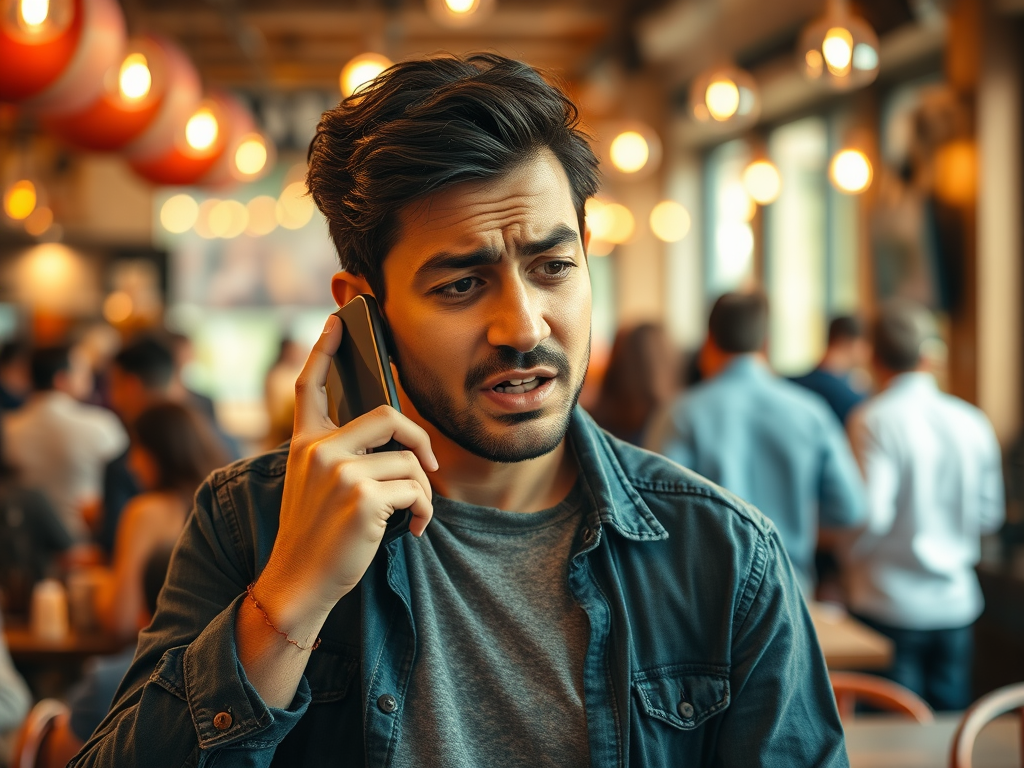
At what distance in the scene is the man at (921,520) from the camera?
13.1 ft

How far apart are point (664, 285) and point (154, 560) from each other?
8.99m

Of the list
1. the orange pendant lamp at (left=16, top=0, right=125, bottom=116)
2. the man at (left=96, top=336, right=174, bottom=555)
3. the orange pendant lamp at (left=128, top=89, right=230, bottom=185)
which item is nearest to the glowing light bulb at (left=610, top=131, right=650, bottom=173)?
the orange pendant lamp at (left=128, top=89, right=230, bottom=185)

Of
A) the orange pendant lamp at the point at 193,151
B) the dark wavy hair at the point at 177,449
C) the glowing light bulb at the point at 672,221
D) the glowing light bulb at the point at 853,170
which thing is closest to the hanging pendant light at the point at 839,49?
the glowing light bulb at the point at 853,170

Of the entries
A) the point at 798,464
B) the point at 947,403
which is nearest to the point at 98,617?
the point at 798,464

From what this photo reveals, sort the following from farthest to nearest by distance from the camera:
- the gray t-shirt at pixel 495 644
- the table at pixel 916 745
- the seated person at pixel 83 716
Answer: the seated person at pixel 83 716, the table at pixel 916 745, the gray t-shirt at pixel 495 644

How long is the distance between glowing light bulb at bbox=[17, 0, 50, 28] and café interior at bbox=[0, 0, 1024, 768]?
0.03 ft

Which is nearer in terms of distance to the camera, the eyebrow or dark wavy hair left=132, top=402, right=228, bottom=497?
the eyebrow

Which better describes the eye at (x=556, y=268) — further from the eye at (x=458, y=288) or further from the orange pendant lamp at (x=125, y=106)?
the orange pendant lamp at (x=125, y=106)

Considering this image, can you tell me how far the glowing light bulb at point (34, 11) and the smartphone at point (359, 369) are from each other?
1.93 m

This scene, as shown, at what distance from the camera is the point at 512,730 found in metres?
1.31

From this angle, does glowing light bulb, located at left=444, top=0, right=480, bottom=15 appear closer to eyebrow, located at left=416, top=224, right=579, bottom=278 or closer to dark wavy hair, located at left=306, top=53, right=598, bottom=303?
dark wavy hair, located at left=306, top=53, right=598, bottom=303

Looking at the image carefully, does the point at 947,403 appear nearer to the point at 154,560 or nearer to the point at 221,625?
the point at 154,560

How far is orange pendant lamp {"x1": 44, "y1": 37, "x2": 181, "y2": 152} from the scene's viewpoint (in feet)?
12.6

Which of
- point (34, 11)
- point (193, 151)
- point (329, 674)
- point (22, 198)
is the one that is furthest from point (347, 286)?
point (22, 198)
